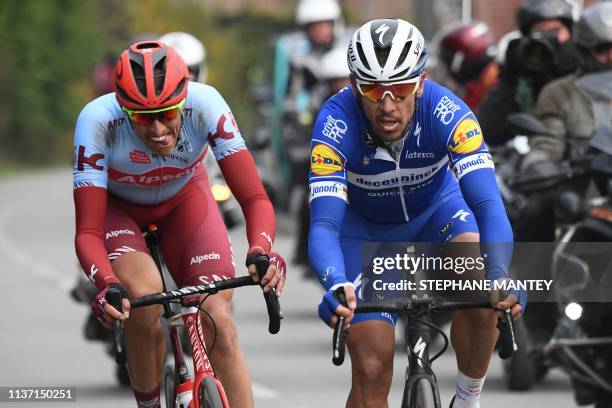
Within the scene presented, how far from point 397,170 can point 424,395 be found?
1140 mm

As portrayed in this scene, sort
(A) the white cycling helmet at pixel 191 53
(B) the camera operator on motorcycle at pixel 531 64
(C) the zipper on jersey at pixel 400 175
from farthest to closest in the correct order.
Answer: (A) the white cycling helmet at pixel 191 53
(B) the camera operator on motorcycle at pixel 531 64
(C) the zipper on jersey at pixel 400 175

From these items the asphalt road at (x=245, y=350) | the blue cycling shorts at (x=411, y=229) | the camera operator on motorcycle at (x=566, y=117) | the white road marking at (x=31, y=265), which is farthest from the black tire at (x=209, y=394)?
the white road marking at (x=31, y=265)

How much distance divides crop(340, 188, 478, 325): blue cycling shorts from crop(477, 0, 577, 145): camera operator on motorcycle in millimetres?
3549

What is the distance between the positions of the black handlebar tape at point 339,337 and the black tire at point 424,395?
1.57 feet

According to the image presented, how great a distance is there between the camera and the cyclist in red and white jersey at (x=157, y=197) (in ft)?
24.9

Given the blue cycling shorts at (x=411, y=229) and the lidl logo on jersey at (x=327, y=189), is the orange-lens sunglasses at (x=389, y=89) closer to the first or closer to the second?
the lidl logo on jersey at (x=327, y=189)

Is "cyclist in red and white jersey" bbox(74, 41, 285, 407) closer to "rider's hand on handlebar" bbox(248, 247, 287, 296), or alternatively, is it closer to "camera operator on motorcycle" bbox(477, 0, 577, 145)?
"rider's hand on handlebar" bbox(248, 247, 287, 296)

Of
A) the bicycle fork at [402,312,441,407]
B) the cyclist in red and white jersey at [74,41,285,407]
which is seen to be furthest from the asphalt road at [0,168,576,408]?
the bicycle fork at [402,312,441,407]

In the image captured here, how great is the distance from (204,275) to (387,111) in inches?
51.3

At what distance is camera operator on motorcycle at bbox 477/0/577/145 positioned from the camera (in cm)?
1150

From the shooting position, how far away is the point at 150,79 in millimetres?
7539

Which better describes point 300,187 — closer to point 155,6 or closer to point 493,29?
point 493,29

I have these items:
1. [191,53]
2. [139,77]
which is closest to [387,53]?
[139,77]

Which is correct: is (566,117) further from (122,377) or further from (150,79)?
(150,79)
